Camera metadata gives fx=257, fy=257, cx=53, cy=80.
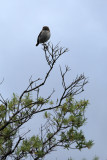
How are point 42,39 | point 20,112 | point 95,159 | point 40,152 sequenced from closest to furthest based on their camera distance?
point 95,159 < point 40,152 < point 20,112 < point 42,39

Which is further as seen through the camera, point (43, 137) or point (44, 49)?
point (44, 49)

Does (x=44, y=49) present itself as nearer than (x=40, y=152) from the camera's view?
No

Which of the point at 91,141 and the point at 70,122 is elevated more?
the point at 70,122

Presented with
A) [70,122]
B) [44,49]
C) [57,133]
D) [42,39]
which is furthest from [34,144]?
[42,39]

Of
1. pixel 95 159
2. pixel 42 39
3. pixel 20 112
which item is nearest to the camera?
pixel 95 159

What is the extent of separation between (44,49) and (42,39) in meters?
4.50

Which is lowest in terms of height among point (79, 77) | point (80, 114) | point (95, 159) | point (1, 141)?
point (95, 159)

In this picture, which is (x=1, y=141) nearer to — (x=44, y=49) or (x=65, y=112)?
(x=65, y=112)

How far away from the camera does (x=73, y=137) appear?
6.23m

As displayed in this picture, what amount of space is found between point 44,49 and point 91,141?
2.64m

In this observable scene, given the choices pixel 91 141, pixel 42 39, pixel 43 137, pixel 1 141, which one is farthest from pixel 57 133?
pixel 42 39

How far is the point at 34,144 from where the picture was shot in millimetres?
6094

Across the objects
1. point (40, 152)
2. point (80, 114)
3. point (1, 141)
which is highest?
point (80, 114)

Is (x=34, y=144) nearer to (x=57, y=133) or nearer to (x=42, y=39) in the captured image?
(x=57, y=133)
